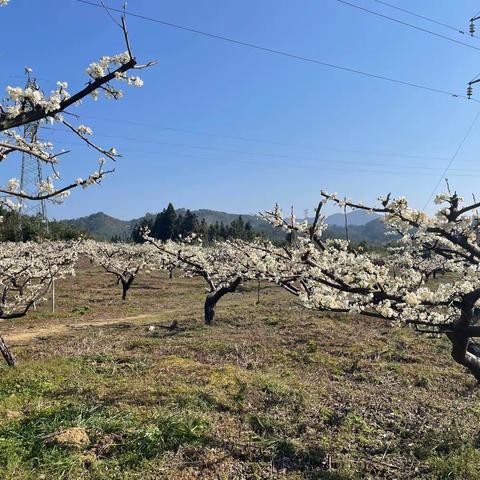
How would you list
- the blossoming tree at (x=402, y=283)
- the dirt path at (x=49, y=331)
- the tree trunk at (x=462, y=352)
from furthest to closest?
the dirt path at (x=49, y=331) → the tree trunk at (x=462, y=352) → the blossoming tree at (x=402, y=283)

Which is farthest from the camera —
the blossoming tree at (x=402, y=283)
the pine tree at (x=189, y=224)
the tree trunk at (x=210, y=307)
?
the pine tree at (x=189, y=224)

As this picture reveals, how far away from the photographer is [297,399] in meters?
9.52

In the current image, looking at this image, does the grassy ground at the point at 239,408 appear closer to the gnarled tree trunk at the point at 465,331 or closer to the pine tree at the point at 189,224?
the gnarled tree trunk at the point at 465,331

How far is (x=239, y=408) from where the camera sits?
8.98 m

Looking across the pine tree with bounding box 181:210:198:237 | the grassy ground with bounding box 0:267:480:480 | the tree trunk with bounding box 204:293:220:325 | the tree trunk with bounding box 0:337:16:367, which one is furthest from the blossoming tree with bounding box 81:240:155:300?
the pine tree with bounding box 181:210:198:237

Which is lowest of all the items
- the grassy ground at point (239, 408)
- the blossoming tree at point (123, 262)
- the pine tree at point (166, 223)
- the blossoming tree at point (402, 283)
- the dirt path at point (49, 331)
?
the dirt path at point (49, 331)

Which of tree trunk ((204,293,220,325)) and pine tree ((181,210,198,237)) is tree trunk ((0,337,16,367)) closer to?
tree trunk ((204,293,220,325))

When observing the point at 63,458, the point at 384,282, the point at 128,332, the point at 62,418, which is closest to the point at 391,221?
the point at 384,282

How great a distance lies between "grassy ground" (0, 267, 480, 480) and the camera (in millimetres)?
6806

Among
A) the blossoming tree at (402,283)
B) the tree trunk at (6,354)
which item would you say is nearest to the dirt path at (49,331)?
the tree trunk at (6,354)

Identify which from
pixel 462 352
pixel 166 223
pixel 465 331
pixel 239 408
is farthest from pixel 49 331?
pixel 166 223

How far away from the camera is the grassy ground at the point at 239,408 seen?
681 centimetres

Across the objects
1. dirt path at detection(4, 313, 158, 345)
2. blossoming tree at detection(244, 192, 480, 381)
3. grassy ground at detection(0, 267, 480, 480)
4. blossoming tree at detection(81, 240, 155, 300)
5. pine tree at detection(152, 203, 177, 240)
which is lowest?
dirt path at detection(4, 313, 158, 345)

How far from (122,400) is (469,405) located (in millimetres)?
7508
